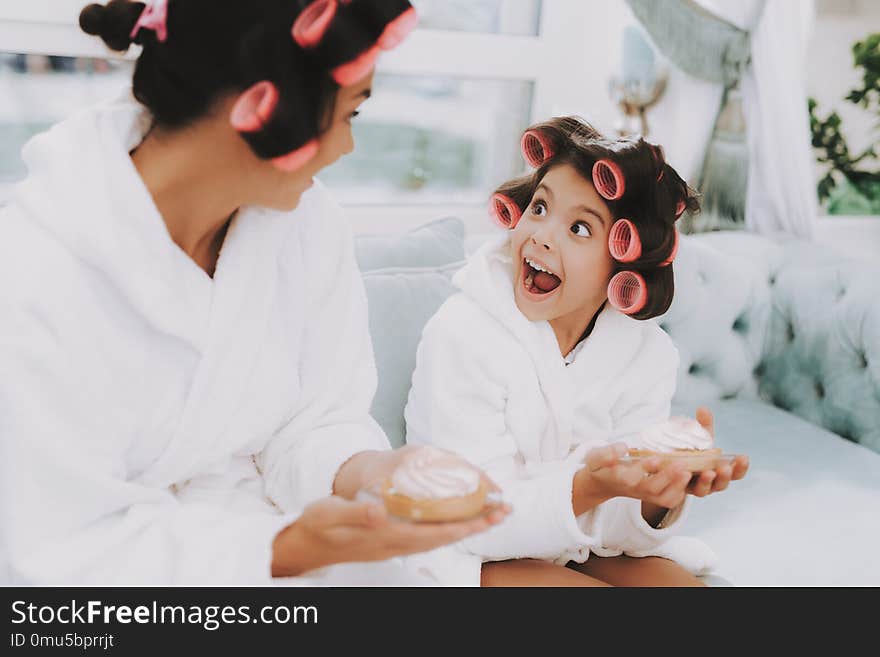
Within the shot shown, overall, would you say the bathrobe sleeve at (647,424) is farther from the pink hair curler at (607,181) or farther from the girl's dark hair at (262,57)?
the girl's dark hair at (262,57)

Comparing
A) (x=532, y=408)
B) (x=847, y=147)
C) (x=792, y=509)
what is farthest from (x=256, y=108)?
(x=847, y=147)

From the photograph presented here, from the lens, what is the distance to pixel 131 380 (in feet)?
3.48

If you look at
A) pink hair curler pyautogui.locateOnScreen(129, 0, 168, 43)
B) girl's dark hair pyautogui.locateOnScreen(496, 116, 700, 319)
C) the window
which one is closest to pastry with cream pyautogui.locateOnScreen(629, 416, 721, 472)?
girl's dark hair pyautogui.locateOnScreen(496, 116, 700, 319)

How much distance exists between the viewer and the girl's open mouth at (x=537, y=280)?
1.46 metres

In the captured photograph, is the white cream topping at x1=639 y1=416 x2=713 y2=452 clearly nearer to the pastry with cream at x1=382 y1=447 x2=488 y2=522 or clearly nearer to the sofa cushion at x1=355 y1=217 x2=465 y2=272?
the pastry with cream at x1=382 y1=447 x2=488 y2=522

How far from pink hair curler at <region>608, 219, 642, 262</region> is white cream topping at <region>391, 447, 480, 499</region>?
0.52 meters

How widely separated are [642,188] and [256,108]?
73cm

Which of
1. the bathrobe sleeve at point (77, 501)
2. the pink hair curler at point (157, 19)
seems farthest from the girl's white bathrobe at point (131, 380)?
the pink hair curler at point (157, 19)

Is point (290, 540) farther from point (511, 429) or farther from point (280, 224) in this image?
point (511, 429)

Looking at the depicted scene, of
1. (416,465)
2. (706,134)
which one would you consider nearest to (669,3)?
(706,134)

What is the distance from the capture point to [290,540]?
1.01m

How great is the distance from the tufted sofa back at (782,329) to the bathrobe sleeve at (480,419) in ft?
2.66

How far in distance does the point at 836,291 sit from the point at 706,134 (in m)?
0.59

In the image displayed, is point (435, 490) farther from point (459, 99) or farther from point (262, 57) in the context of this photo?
point (459, 99)
